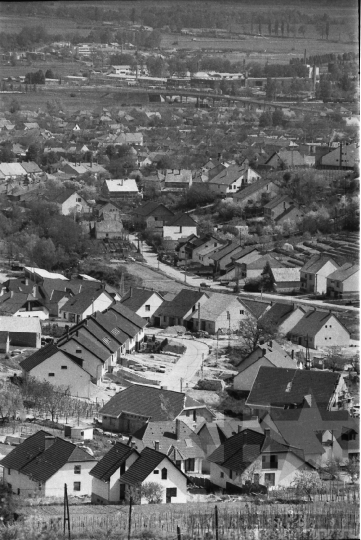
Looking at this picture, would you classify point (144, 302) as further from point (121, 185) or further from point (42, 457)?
point (121, 185)

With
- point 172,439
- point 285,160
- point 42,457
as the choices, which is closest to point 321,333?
point 172,439

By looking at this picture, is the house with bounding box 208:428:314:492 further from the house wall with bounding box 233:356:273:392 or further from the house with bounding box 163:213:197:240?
the house with bounding box 163:213:197:240

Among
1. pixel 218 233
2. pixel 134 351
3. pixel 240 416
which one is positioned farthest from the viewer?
pixel 218 233

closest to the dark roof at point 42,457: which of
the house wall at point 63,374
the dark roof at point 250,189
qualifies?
the house wall at point 63,374

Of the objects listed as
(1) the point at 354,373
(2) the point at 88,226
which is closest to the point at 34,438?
(1) the point at 354,373

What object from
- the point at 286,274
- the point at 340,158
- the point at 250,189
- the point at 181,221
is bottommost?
the point at 286,274

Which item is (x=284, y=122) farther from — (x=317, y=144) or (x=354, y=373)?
(x=354, y=373)

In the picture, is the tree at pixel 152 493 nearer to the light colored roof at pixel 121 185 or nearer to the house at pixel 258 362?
the house at pixel 258 362
